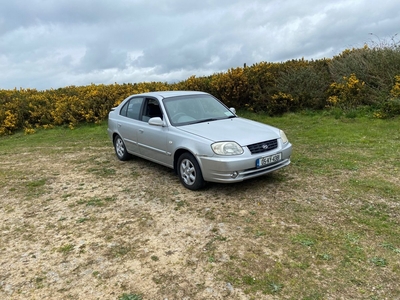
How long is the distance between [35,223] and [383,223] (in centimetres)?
431

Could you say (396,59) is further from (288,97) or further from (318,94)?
(288,97)

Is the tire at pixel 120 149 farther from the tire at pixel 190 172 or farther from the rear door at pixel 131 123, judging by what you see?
the tire at pixel 190 172

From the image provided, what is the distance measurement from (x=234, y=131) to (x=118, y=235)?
2271 millimetres

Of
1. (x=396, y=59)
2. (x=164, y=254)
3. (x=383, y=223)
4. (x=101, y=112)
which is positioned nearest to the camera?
(x=164, y=254)

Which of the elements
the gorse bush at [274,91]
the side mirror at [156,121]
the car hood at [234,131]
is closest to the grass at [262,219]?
the car hood at [234,131]

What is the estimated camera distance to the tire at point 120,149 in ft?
23.1

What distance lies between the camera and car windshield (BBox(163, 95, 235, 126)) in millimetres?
5629

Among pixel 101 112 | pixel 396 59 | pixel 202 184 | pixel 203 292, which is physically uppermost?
pixel 396 59

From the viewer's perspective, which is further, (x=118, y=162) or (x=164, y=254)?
(x=118, y=162)

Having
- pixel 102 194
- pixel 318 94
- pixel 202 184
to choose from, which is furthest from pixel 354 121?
pixel 102 194

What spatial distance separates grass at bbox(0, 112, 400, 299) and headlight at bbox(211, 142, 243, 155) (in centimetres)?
67

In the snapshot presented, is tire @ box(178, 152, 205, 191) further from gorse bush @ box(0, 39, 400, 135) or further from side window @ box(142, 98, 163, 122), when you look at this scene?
gorse bush @ box(0, 39, 400, 135)

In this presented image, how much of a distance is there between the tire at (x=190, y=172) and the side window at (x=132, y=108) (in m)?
1.75

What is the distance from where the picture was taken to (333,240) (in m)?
3.54
